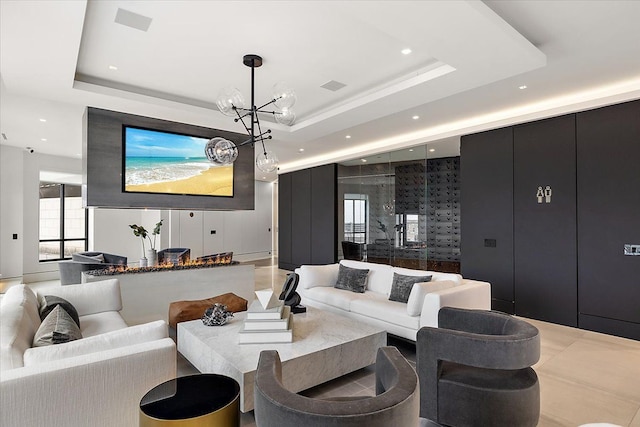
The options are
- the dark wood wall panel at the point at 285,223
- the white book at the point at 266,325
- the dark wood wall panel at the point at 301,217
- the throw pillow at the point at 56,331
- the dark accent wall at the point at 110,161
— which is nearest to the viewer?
the throw pillow at the point at 56,331

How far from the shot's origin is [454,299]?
3.61m

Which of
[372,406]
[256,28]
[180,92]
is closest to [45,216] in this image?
[180,92]

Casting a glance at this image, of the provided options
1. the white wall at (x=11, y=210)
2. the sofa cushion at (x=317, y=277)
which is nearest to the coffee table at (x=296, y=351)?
the sofa cushion at (x=317, y=277)

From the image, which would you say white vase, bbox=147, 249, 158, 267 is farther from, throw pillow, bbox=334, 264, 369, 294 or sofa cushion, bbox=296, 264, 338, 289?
throw pillow, bbox=334, 264, 369, 294

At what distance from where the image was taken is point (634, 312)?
14.0 feet

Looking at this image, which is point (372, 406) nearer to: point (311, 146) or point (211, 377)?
point (211, 377)

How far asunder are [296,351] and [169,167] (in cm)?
408

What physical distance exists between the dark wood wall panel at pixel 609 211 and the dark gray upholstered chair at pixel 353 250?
4.41 meters

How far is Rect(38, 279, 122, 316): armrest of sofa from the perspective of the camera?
374cm

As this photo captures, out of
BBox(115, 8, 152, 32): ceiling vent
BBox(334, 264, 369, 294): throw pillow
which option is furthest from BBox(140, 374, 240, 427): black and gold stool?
BBox(334, 264, 369, 294): throw pillow

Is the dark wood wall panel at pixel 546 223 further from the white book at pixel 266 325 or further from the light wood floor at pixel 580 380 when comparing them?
the white book at pixel 266 325

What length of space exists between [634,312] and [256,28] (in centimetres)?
529

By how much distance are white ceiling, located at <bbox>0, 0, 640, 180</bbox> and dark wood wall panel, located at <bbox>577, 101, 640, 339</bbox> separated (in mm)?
337

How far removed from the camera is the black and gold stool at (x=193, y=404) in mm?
1494
